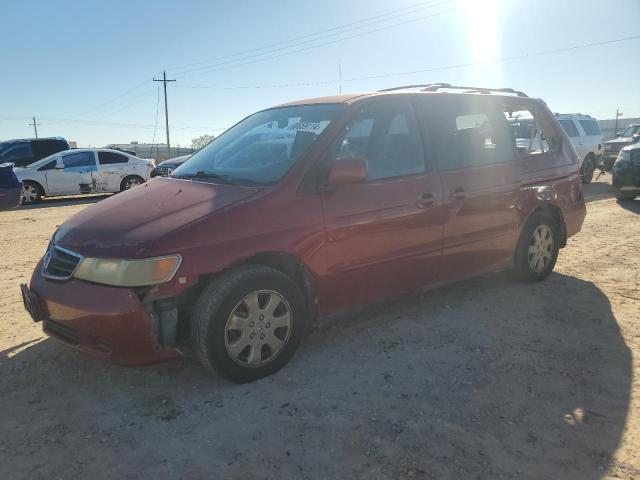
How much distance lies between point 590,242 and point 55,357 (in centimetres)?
648

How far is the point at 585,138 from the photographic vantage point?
592 inches

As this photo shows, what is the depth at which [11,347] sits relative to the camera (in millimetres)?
3678

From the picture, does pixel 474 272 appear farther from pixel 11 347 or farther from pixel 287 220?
pixel 11 347

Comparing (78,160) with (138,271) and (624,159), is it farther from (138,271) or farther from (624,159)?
(624,159)

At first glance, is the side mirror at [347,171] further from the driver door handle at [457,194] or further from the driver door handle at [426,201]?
the driver door handle at [457,194]

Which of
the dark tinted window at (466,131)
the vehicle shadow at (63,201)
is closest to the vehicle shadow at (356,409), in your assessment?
the dark tinted window at (466,131)

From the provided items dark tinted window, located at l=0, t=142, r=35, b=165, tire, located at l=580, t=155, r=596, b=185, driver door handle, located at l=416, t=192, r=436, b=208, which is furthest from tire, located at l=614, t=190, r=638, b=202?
dark tinted window, located at l=0, t=142, r=35, b=165

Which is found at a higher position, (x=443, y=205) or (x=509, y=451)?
(x=443, y=205)

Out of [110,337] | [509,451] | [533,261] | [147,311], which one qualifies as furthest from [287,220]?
[533,261]

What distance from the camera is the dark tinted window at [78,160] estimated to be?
14.0 meters

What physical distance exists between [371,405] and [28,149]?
16.6 metres

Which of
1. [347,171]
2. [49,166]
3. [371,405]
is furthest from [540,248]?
[49,166]

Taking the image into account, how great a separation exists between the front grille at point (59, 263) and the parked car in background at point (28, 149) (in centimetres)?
1444

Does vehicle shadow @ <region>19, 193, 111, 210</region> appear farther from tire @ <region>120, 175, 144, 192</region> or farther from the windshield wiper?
the windshield wiper
